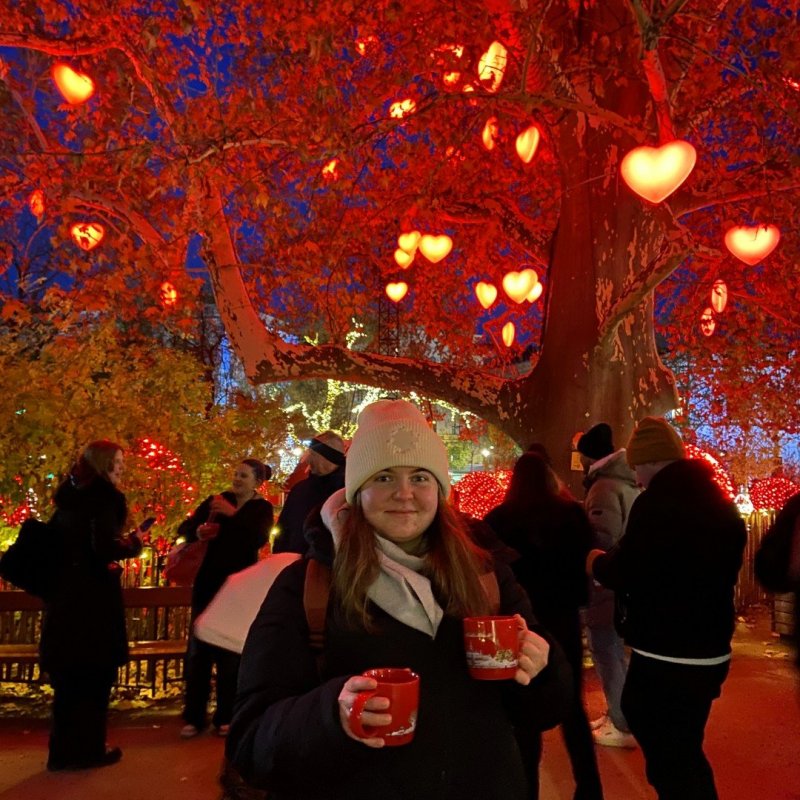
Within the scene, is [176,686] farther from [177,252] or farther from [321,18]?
[321,18]

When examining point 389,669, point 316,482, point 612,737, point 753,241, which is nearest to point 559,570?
point 316,482

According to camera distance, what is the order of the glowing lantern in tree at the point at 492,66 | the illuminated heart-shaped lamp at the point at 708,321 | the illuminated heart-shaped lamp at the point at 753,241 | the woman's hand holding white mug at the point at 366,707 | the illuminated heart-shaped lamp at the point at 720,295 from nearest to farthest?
the woman's hand holding white mug at the point at 366,707 < the illuminated heart-shaped lamp at the point at 753,241 < the glowing lantern in tree at the point at 492,66 < the illuminated heart-shaped lamp at the point at 720,295 < the illuminated heart-shaped lamp at the point at 708,321

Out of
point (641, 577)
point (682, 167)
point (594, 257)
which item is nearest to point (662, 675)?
point (641, 577)

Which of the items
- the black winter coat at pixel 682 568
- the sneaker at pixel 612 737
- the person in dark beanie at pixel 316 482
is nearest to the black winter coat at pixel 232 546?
the person in dark beanie at pixel 316 482

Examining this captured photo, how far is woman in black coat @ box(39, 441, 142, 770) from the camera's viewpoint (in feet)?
14.2

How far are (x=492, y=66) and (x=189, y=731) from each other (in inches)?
250

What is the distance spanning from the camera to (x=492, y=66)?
7.18 metres

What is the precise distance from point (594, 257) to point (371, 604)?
719 cm

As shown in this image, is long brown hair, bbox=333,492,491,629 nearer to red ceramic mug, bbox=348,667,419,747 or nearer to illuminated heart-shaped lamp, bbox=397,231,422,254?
red ceramic mug, bbox=348,667,419,747

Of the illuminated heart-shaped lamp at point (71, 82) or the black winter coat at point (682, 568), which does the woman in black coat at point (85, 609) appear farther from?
the illuminated heart-shaped lamp at point (71, 82)

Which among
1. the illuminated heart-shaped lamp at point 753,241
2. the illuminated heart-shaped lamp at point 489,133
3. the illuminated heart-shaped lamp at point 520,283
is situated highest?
the illuminated heart-shaped lamp at point 489,133

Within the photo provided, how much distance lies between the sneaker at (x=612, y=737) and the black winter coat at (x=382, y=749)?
11.6ft

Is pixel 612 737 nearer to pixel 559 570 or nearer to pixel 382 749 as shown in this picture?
pixel 559 570

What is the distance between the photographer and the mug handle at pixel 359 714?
1.39 metres
